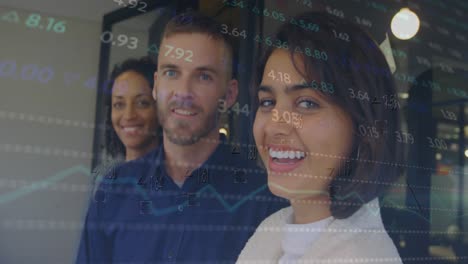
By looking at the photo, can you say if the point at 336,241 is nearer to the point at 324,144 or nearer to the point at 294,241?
the point at 294,241

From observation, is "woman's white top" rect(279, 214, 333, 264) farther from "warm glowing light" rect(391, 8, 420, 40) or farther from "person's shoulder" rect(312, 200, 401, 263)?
"warm glowing light" rect(391, 8, 420, 40)

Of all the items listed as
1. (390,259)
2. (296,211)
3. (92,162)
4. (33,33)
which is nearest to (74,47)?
(33,33)

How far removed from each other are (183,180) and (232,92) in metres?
0.25

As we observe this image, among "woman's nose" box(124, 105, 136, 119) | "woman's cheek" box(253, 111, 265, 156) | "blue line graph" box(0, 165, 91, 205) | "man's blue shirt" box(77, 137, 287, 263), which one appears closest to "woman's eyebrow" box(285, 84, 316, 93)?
"woman's cheek" box(253, 111, 265, 156)

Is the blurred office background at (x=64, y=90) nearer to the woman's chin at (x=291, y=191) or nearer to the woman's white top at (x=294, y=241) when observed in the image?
the woman's chin at (x=291, y=191)

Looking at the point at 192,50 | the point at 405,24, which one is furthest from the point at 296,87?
the point at 405,24

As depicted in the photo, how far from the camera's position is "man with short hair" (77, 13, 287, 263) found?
43.4 inches

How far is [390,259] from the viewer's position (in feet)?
4.96

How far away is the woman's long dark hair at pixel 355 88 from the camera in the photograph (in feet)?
4.55

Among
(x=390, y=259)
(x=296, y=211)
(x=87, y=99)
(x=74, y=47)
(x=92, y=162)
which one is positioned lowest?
(x=390, y=259)

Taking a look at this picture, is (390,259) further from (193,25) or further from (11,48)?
(11,48)

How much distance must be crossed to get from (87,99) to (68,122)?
0.06 m

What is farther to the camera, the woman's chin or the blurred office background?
the woman's chin

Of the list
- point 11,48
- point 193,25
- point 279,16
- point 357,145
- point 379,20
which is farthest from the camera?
point 379,20
